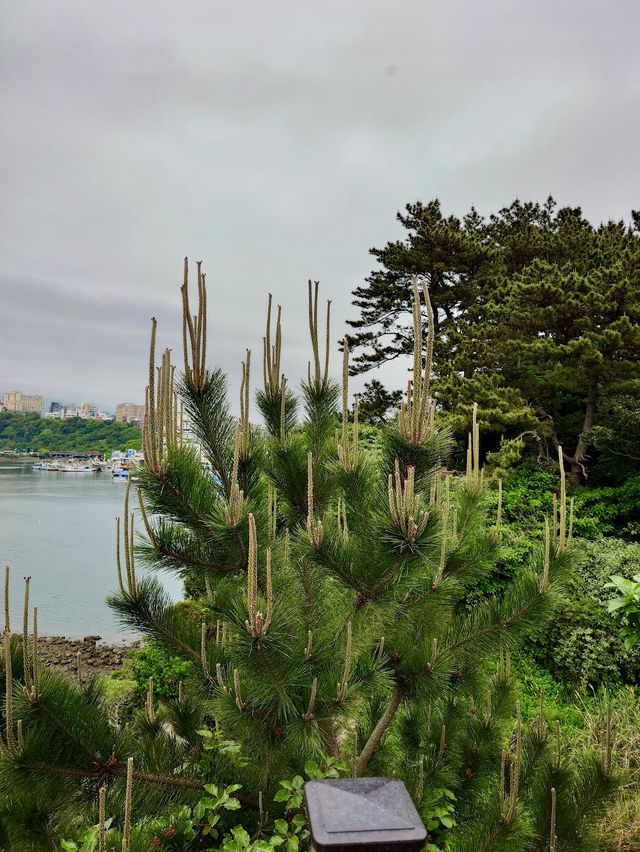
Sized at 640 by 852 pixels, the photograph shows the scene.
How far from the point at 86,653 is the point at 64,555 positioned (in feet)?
26.2

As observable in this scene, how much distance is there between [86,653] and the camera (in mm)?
9430

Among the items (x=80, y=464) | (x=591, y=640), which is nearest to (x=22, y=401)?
(x=80, y=464)

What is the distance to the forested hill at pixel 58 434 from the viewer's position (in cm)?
3706

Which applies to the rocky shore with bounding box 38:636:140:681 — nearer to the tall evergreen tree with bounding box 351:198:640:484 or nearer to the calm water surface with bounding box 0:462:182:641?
the calm water surface with bounding box 0:462:182:641

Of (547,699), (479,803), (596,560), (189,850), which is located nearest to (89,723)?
(189,850)

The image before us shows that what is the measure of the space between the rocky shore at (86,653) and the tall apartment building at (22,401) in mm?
65777

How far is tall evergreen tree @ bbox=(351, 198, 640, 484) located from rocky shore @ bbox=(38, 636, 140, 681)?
26.0 feet

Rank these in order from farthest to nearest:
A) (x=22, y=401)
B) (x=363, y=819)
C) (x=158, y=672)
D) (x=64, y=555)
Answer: (x=22, y=401) → (x=64, y=555) → (x=158, y=672) → (x=363, y=819)

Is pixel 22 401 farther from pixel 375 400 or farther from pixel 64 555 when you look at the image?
pixel 375 400

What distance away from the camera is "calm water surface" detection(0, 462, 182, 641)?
11680 mm

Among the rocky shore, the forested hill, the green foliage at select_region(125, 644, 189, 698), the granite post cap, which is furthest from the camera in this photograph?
the forested hill

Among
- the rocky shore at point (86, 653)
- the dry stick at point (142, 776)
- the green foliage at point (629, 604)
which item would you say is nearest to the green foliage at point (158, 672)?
the rocky shore at point (86, 653)

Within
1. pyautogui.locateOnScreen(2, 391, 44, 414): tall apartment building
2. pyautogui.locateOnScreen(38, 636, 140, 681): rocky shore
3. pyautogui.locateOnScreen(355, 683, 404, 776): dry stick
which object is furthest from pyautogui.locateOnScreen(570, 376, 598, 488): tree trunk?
pyautogui.locateOnScreen(2, 391, 44, 414): tall apartment building

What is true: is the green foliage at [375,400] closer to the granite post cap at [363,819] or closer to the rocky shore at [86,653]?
the rocky shore at [86,653]
